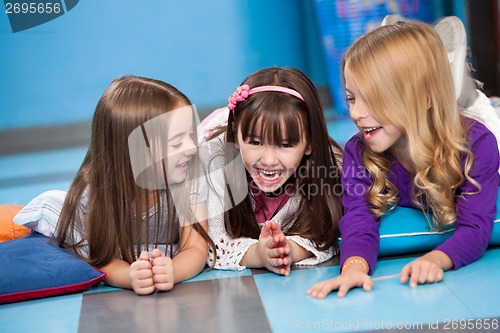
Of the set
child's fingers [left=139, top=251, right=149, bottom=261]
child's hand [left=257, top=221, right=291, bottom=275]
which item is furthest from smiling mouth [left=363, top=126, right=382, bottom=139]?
child's fingers [left=139, top=251, right=149, bottom=261]

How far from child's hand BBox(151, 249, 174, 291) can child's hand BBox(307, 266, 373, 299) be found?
0.32 m

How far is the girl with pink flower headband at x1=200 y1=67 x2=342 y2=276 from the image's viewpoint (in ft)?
5.88

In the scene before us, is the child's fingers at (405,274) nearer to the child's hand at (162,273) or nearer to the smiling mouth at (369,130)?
the smiling mouth at (369,130)

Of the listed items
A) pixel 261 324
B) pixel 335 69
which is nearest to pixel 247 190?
pixel 261 324

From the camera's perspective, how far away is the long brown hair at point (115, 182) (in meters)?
1.79

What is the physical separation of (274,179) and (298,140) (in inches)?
4.5

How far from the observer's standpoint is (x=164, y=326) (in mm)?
Answer: 1486

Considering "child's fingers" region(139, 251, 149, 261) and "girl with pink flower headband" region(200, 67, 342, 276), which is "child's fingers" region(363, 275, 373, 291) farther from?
"child's fingers" region(139, 251, 149, 261)

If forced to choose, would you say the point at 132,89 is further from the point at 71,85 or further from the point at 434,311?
the point at 71,85

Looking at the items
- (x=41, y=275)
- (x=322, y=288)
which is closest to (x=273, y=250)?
(x=322, y=288)

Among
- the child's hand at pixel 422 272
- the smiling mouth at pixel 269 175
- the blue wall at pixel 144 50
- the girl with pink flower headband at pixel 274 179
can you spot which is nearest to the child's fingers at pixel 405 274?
the child's hand at pixel 422 272

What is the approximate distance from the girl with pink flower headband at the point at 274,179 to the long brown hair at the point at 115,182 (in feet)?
0.53

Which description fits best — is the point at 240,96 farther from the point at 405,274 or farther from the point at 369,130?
the point at 405,274

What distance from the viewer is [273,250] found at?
172 cm
